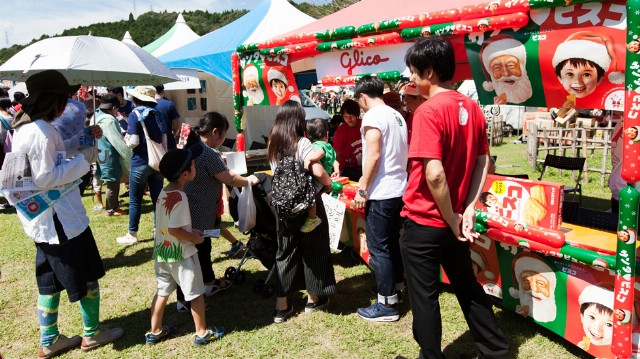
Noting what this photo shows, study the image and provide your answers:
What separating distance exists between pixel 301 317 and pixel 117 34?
80109 millimetres

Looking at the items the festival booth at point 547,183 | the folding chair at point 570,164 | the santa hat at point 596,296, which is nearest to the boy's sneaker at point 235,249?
the festival booth at point 547,183

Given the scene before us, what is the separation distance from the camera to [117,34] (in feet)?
239

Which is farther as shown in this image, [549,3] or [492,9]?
[492,9]

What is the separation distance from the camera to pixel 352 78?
435 centimetres

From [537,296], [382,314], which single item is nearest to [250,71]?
[382,314]

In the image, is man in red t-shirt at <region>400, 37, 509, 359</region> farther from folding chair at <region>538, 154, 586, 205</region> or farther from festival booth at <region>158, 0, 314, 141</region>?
festival booth at <region>158, 0, 314, 141</region>

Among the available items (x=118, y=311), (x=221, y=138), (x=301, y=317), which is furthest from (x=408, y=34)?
(x=118, y=311)

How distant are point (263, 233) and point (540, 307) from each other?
219 centimetres

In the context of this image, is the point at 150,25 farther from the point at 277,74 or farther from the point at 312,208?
the point at 312,208

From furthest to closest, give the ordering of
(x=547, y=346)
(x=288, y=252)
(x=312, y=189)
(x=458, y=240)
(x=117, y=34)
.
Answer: (x=117, y=34)
(x=288, y=252)
(x=312, y=189)
(x=547, y=346)
(x=458, y=240)

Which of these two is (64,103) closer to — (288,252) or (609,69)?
(288,252)

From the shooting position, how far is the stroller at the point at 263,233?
3.75 m

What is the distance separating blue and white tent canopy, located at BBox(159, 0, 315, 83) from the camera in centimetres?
944

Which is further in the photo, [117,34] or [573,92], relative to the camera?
[117,34]
